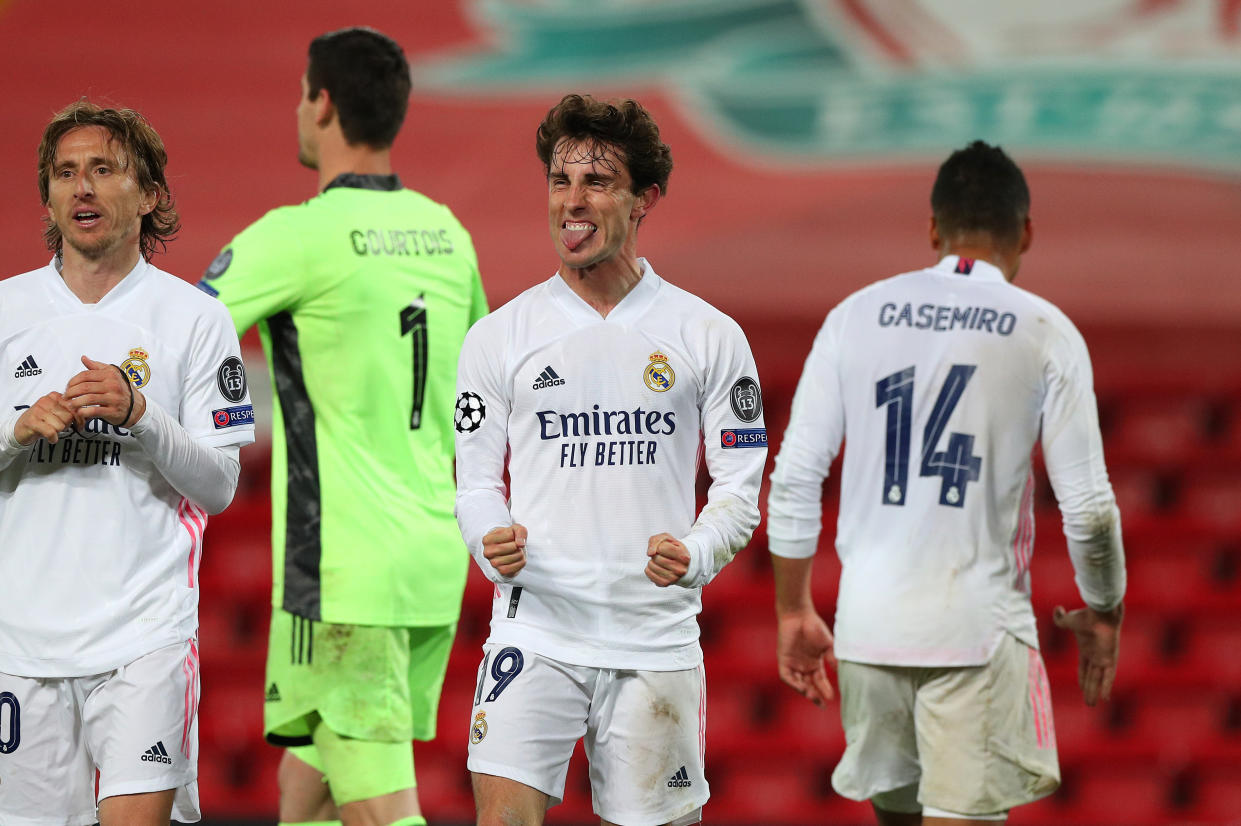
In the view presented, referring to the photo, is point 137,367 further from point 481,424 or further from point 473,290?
point 473,290

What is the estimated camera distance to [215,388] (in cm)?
316

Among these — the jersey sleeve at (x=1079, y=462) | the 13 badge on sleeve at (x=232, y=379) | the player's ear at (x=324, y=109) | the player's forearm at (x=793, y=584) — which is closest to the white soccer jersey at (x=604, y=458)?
the 13 badge on sleeve at (x=232, y=379)

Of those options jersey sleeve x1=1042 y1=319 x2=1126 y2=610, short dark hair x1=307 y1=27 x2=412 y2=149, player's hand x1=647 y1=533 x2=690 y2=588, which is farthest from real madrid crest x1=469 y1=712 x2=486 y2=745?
short dark hair x1=307 y1=27 x2=412 y2=149

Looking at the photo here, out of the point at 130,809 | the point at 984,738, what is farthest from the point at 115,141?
the point at 984,738

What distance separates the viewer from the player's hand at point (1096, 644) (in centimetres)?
371

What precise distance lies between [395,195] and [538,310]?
0.95 m

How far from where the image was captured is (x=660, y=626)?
3113mm

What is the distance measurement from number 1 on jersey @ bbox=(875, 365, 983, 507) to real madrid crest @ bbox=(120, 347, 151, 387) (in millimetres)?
1636

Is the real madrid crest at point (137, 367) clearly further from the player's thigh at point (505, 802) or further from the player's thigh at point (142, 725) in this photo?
the player's thigh at point (505, 802)

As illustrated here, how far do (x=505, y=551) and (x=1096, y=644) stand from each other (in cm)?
159

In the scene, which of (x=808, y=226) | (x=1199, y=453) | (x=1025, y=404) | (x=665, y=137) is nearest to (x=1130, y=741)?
(x=1199, y=453)

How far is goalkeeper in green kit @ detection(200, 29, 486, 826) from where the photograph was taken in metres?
3.80

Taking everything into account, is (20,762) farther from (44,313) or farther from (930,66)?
(930,66)

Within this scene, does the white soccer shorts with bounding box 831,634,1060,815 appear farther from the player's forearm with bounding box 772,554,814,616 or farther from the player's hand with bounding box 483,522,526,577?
the player's hand with bounding box 483,522,526,577
